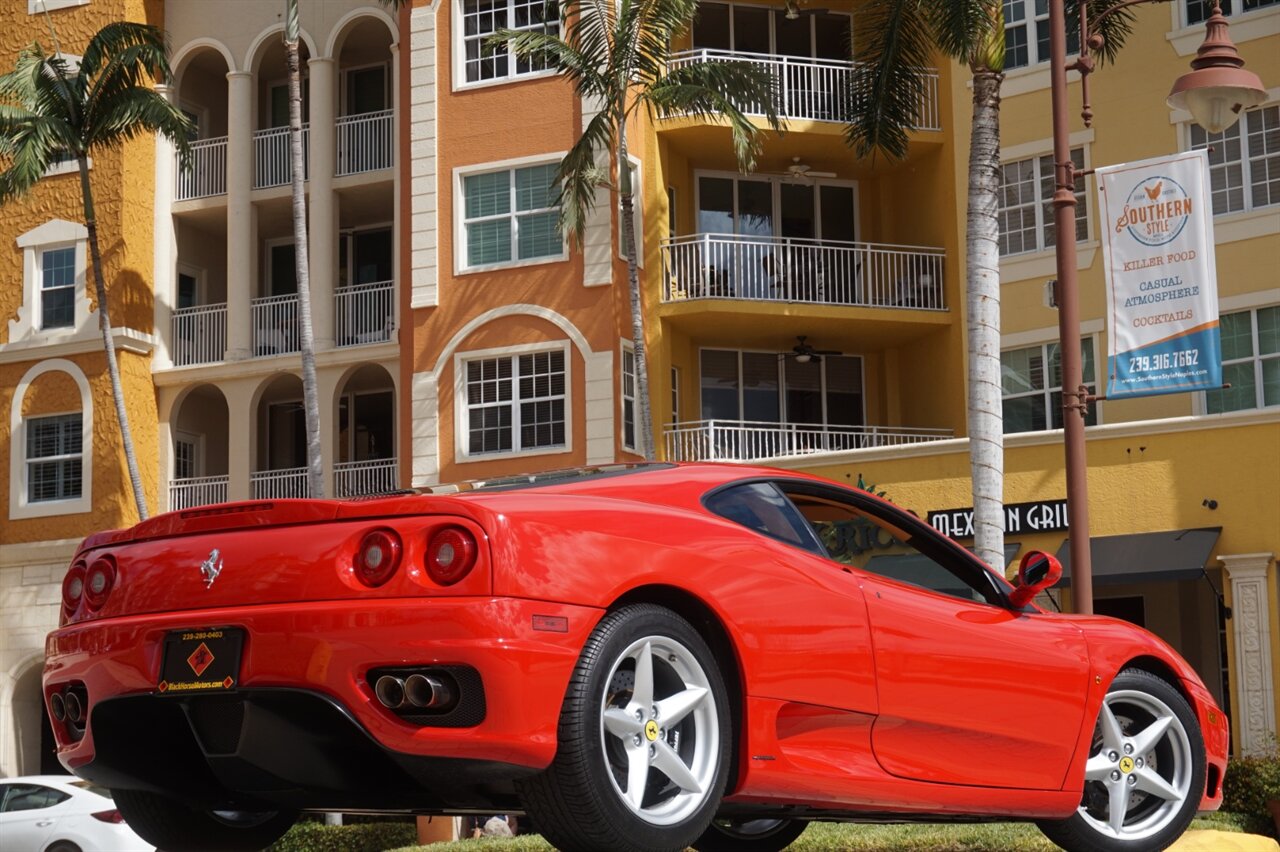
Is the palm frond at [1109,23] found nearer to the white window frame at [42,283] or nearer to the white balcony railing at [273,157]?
the white balcony railing at [273,157]

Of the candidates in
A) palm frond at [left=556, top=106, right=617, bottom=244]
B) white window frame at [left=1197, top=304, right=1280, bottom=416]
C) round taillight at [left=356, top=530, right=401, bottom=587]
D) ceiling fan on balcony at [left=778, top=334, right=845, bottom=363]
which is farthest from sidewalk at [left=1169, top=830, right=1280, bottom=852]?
ceiling fan on balcony at [left=778, top=334, right=845, bottom=363]

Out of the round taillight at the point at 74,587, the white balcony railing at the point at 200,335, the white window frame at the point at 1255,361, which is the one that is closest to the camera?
the round taillight at the point at 74,587

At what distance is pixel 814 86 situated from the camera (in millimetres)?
33094

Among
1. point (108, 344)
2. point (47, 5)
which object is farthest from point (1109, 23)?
point (47, 5)

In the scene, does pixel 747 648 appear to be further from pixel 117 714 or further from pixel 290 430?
pixel 290 430

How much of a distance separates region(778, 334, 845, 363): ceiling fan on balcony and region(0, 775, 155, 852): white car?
16310 millimetres

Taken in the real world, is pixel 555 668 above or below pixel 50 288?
below

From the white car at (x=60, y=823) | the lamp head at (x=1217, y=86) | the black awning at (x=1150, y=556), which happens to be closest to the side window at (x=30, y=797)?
the white car at (x=60, y=823)

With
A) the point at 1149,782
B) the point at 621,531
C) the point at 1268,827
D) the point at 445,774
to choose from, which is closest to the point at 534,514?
the point at 621,531

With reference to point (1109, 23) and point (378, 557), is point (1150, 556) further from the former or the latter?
point (378, 557)

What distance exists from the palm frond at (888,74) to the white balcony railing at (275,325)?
1403cm

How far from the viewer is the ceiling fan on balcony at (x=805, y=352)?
3347 centimetres

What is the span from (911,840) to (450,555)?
625 centimetres

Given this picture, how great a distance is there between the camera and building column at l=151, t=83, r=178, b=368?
1405 inches
